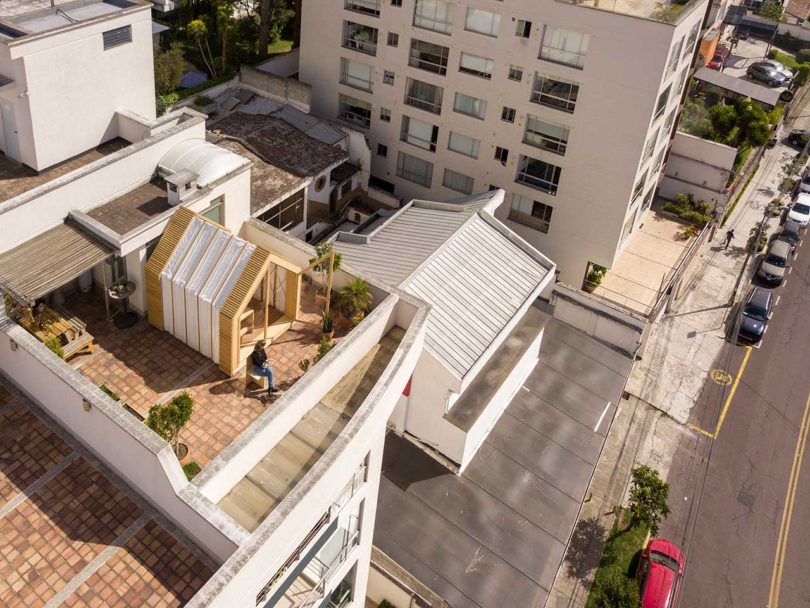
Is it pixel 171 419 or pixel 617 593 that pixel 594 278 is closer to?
pixel 617 593

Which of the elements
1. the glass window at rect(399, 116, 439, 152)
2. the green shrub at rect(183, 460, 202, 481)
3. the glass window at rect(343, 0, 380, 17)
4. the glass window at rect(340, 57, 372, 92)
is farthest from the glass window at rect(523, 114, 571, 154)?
the green shrub at rect(183, 460, 202, 481)

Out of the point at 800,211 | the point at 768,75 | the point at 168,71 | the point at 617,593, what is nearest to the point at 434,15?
the point at 168,71

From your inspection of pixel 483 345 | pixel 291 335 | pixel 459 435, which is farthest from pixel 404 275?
pixel 291 335

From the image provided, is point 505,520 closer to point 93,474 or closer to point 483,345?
point 483,345

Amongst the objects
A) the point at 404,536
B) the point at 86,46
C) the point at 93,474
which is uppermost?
the point at 86,46

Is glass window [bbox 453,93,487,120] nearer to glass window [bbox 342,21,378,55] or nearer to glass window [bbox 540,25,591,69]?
glass window [bbox 540,25,591,69]

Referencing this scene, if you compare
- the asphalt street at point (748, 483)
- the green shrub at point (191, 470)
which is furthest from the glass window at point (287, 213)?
the asphalt street at point (748, 483)

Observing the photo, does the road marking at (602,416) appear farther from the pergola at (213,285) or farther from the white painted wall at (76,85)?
the white painted wall at (76,85)
